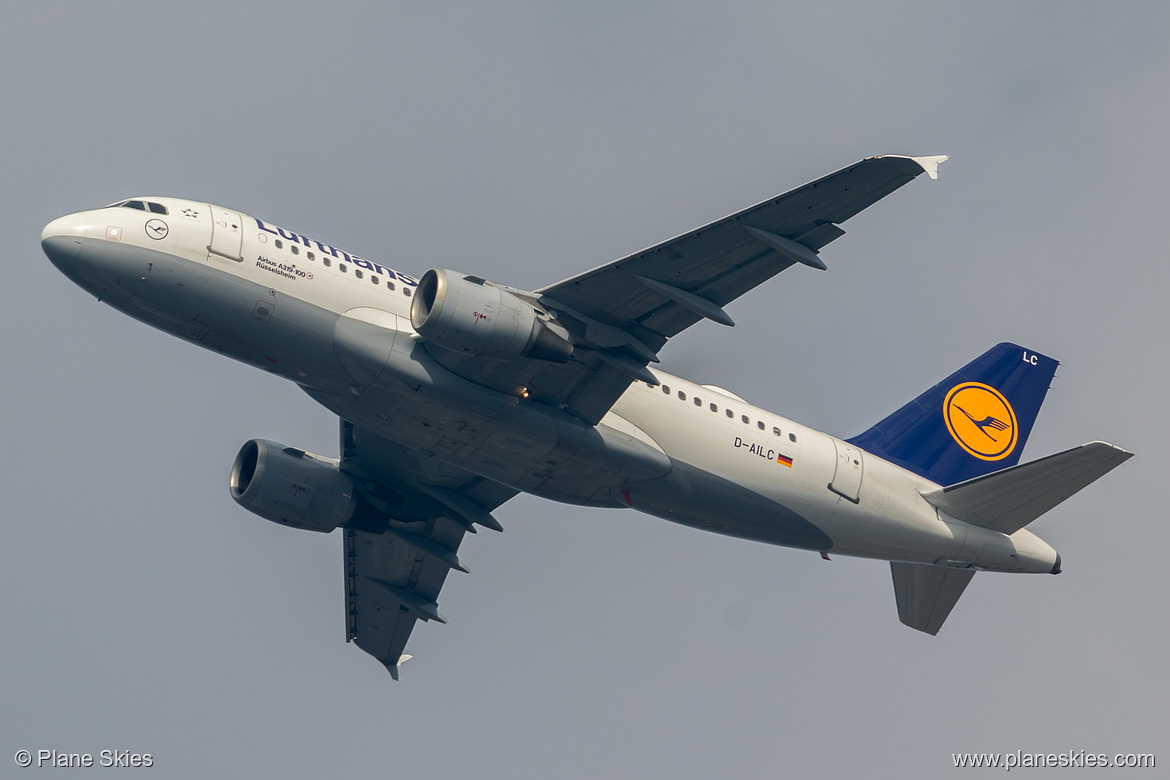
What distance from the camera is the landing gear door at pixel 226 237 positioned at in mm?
33188

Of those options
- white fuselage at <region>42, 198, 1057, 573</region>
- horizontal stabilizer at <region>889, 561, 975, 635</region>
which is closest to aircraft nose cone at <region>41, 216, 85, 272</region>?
white fuselage at <region>42, 198, 1057, 573</region>

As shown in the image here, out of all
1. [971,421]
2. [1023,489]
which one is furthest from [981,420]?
[1023,489]

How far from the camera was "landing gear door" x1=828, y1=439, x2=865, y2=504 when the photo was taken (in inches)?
1506

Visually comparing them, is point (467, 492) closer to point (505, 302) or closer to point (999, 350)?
point (505, 302)

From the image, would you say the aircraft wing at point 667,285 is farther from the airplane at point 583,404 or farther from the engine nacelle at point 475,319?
the engine nacelle at point 475,319

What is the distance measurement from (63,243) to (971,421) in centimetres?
2789

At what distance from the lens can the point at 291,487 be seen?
134 ft

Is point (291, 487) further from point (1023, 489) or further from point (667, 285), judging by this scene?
point (1023, 489)

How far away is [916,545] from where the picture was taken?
39094mm

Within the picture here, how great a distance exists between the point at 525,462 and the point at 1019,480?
14540 millimetres

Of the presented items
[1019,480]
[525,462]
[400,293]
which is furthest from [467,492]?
[1019,480]

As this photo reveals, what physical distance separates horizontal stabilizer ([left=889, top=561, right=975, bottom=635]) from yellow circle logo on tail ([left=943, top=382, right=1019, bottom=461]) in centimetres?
399

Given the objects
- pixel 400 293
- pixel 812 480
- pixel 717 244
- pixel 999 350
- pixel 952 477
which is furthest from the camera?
pixel 999 350

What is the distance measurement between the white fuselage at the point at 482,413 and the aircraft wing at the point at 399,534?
19.8 feet
